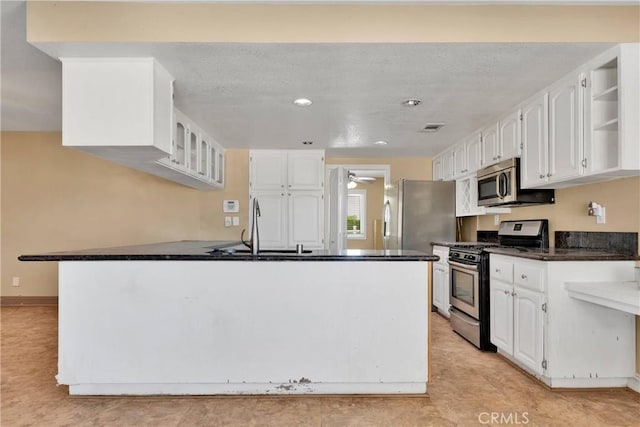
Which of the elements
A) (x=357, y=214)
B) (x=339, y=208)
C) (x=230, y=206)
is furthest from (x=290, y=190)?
(x=357, y=214)

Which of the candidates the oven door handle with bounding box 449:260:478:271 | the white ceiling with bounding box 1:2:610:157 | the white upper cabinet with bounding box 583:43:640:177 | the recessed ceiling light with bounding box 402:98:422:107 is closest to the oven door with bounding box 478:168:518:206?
the white ceiling with bounding box 1:2:610:157

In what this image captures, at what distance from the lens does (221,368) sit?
98.4 inches

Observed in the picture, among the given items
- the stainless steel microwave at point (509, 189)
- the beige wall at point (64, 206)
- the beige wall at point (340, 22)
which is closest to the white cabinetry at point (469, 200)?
the stainless steel microwave at point (509, 189)

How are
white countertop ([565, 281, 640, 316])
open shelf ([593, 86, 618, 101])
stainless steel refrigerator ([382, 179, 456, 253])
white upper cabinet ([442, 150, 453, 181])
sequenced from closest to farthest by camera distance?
white countertop ([565, 281, 640, 316]) < open shelf ([593, 86, 618, 101]) < white upper cabinet ([442, 150, 453, 181]) < stainless steel refrigerator ([382, 179, 456, 253])

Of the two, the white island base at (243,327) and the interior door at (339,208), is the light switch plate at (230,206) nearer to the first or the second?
the interior door at (339,208)

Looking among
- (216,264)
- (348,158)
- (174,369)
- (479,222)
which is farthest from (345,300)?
(348,158)

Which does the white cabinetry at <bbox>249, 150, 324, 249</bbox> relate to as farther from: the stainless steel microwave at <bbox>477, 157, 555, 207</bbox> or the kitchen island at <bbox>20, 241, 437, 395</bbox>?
the kitchen island at <bbox>20, 241, 437, 395</bbox>

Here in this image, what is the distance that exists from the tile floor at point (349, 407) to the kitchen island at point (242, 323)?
111mm

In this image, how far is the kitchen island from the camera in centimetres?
250

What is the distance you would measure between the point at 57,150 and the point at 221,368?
14.6 ft

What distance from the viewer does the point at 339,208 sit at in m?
4.43

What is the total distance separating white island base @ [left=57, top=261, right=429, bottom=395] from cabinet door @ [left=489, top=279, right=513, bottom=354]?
0.93m

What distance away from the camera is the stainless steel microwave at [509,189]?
3352 mm

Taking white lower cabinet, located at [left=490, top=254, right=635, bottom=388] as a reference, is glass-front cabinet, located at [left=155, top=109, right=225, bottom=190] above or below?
above
